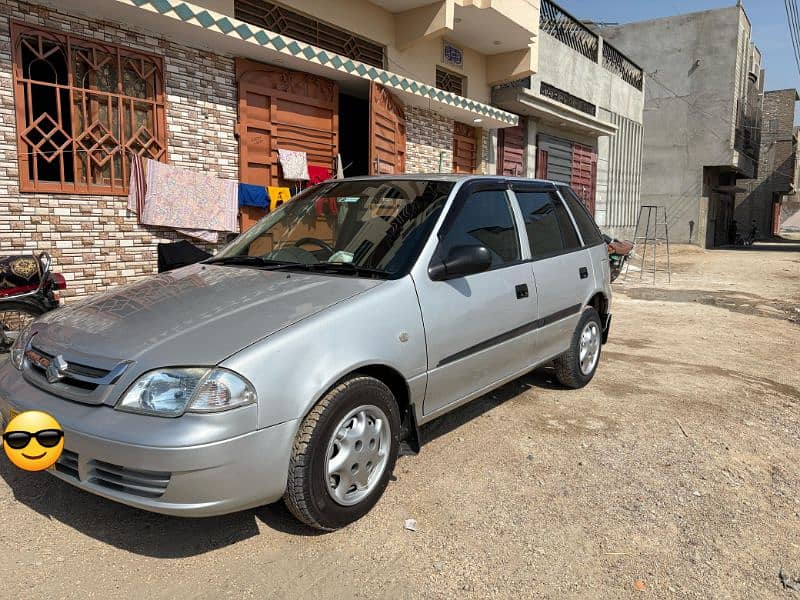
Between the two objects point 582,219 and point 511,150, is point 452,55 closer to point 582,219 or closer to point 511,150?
point 511,150

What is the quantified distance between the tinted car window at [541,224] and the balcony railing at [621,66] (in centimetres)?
1575

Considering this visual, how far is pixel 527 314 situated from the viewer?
397cm

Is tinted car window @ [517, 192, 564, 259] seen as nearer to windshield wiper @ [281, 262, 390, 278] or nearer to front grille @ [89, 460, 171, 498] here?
windshield wiper @ [281, 262, 390, 278]

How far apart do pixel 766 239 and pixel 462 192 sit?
50536 mm

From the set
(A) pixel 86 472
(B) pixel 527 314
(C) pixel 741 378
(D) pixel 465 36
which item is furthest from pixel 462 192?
(D) pixel 465 36

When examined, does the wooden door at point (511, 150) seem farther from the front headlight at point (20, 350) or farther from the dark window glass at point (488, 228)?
the front headlight at point (20, 350)

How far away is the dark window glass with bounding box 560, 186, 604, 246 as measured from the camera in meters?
5.02

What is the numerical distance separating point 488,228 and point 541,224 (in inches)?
30.1

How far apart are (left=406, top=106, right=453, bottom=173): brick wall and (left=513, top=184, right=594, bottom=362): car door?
698 cm

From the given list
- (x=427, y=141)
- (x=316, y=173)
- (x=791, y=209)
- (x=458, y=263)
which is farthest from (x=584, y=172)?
(x=791, y=209)

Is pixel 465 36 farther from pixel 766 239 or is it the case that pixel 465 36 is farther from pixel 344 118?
pixel 766 239

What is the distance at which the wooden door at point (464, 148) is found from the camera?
12852 millimetres

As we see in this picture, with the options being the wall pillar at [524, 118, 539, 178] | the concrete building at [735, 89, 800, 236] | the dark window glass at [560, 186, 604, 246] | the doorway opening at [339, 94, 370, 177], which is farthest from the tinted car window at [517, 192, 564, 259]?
the concrete building at [735, 89, 800, 236]

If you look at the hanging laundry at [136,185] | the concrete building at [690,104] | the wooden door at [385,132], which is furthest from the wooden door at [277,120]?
the concrete building at [690,104]
